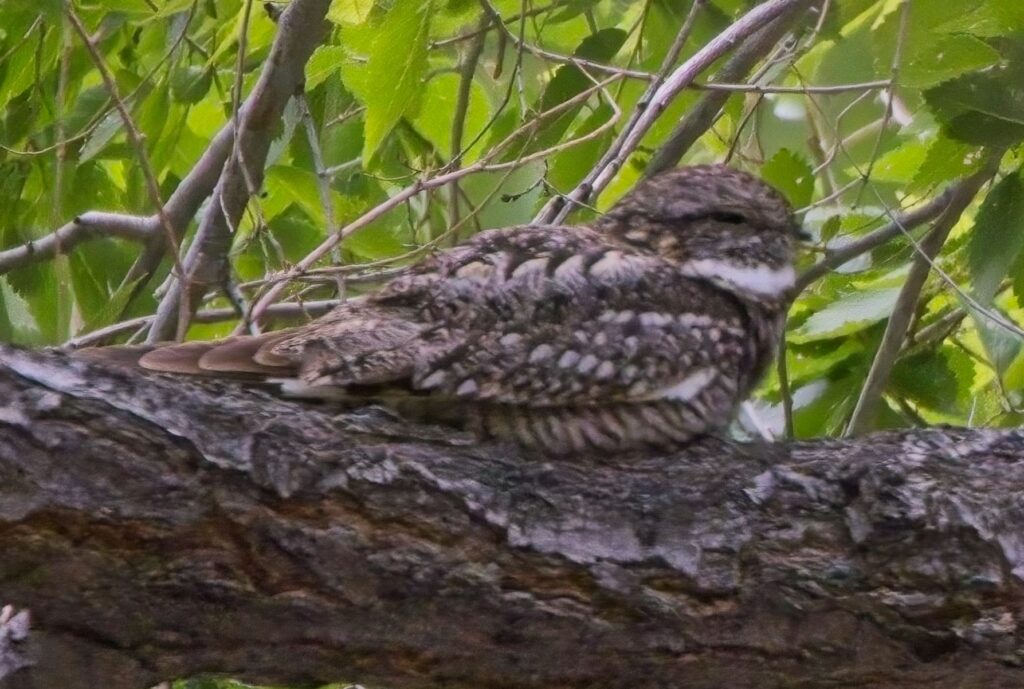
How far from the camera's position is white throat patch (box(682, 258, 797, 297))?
2.03 metres

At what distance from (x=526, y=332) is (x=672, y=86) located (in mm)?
516

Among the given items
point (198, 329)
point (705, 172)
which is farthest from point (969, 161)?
point (198, 329)

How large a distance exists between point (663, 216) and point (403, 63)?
1.64ft

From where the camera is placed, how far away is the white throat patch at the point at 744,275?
2.03 meters

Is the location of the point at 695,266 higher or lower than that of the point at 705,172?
lower

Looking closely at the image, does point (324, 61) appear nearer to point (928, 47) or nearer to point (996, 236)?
point (928, 47)

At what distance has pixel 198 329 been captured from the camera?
2.59 metres

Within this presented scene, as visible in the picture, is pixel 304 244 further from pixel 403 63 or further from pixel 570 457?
pixel 570 457

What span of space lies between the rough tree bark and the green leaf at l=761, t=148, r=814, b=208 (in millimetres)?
844

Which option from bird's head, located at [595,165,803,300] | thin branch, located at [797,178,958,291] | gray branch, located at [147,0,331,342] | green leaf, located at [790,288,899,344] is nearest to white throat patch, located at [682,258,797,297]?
bird's head, located at [595,165,803,300]

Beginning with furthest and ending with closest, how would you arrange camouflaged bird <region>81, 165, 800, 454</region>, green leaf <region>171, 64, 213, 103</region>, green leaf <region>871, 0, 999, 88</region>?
green leaf <region>171, 64, 213, 103</region> < green leaf <region>871, 0, 999, 88</region> < camouflaged bird <region>81, 165, 800, 454</region>

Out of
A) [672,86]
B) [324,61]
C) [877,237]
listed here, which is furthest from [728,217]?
[324,61]

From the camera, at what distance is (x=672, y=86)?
6.47 ft

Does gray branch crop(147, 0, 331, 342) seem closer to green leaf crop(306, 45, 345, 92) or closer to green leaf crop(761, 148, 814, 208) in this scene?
green leaf crop(306, 45, 345, 92)
